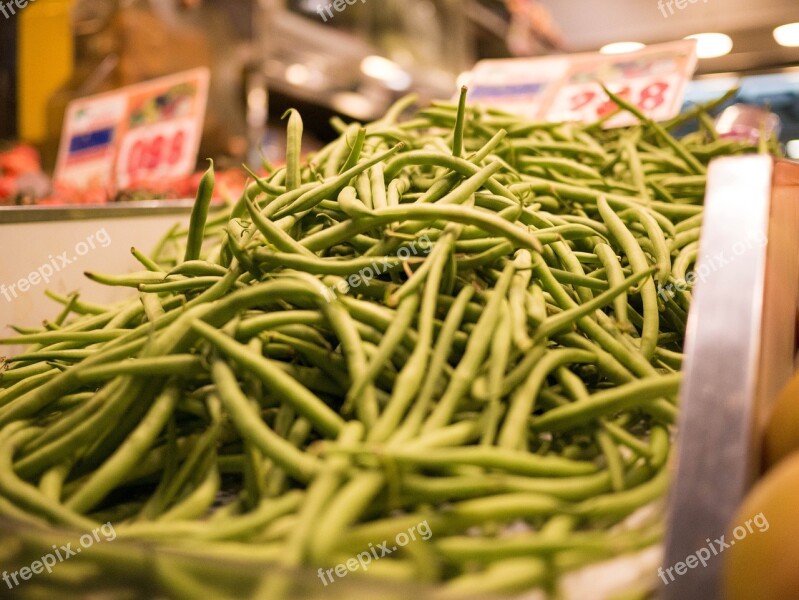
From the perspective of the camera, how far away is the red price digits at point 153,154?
2.42m

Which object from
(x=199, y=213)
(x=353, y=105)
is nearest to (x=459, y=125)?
(x=199, y=213)

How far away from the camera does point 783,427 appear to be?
0.78 metres

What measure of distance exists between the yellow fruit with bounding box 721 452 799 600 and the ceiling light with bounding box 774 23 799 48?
425cm

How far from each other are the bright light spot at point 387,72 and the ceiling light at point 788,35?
7.27ft

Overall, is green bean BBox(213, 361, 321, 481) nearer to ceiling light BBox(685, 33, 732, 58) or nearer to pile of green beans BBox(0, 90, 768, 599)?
pile of green beans BBox(0, 90, 768, 599)

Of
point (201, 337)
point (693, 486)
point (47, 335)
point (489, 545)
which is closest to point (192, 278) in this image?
point (201, 337)

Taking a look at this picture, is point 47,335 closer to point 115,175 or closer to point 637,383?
point 637,383

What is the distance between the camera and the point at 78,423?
89 centimetres

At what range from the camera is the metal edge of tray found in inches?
27.1

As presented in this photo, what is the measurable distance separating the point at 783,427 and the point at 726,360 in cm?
12

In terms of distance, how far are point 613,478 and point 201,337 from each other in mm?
510

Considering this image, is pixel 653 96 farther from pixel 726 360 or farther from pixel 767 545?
pixel 767 545

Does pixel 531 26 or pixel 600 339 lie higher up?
pixel 531 26

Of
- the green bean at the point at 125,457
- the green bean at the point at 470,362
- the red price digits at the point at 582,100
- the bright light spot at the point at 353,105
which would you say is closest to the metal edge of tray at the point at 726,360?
the green bean at the point at 470,362
